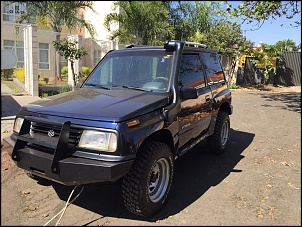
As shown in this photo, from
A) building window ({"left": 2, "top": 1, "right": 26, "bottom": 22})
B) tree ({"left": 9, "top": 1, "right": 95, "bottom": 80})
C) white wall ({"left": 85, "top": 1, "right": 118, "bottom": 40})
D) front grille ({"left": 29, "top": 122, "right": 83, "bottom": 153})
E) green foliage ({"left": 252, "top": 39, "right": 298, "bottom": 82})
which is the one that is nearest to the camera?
front grille ({"left": 29, "top": 122, "right": 83, "bottom": 153})

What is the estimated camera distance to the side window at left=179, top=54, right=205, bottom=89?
163 inches

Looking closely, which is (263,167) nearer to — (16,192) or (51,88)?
(16,192)

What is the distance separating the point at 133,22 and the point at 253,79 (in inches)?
368

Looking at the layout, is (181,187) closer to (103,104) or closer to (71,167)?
(103,104)

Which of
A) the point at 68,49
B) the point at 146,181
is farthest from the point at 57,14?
the point at 146,181

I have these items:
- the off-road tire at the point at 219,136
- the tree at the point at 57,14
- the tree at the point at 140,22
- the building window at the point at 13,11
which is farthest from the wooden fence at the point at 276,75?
→ the off-road tire at the point at 219,136

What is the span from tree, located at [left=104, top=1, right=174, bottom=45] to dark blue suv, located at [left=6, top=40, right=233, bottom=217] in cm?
1333

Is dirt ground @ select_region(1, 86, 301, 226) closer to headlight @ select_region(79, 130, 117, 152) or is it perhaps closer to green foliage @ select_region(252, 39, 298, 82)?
headlight @ select_region(79, 130, 117, 152)

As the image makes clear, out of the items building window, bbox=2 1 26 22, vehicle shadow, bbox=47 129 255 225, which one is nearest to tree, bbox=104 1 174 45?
building window, bbox=2 1 26 22

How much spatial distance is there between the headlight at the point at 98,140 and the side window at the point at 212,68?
105 inches

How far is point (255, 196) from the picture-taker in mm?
3850

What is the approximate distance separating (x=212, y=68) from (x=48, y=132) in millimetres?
3346

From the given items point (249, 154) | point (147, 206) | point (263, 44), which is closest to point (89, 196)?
point (147, 206)

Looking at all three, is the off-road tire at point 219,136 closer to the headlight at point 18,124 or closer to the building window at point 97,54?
the headlight at point 18,124
